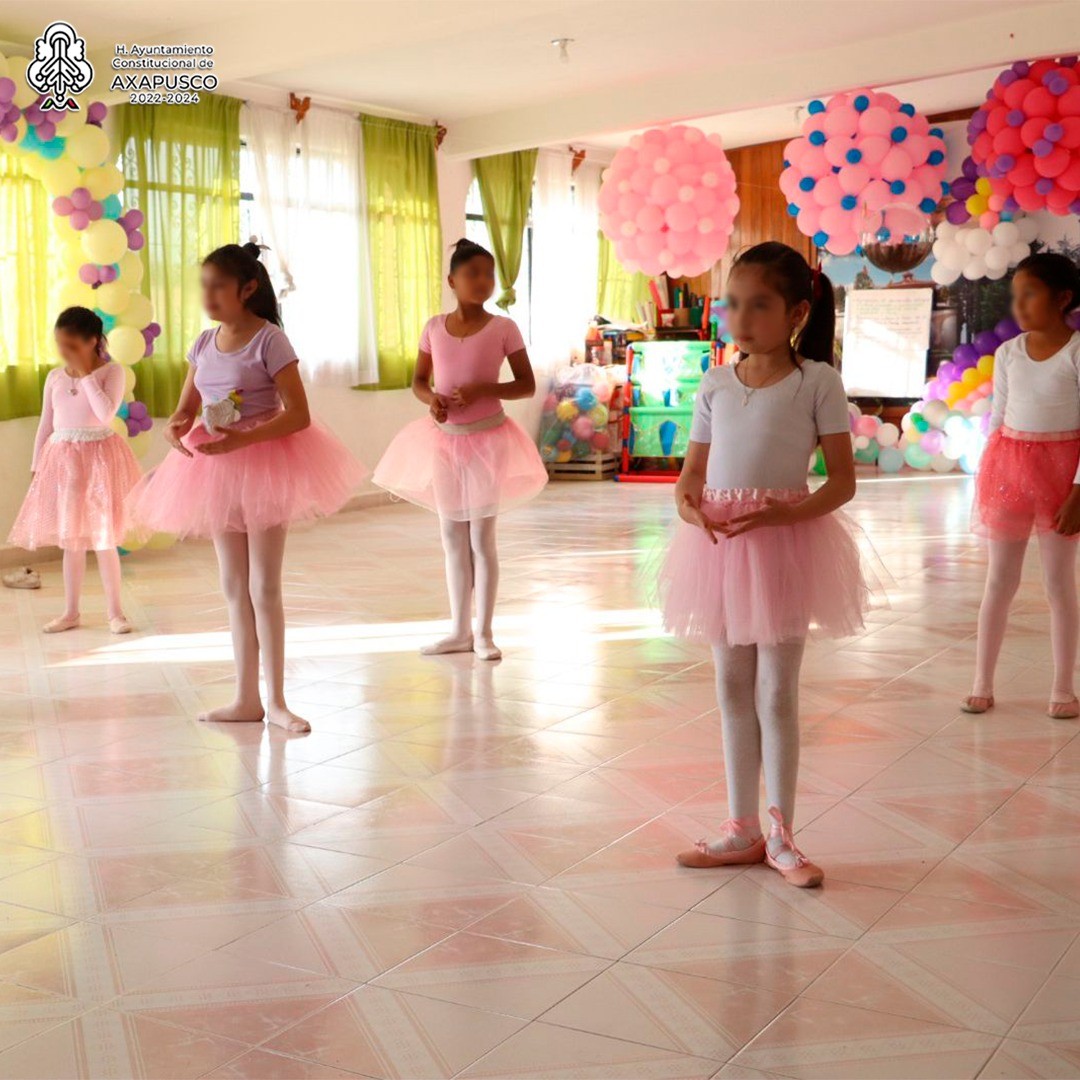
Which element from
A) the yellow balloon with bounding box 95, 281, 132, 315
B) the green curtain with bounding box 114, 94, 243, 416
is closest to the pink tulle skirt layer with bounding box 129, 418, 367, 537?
the yellow balloon with bounding box 95, 281, 132, 315

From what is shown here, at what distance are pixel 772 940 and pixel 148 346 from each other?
5834 millimetres

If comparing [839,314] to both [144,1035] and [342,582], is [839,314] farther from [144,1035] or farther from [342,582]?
[144,1035]

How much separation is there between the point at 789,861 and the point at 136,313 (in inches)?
212

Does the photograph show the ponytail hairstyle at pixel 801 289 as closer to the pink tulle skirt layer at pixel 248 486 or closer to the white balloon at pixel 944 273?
the pink tulle skirt layer at pixel 248 486

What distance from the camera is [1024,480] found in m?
3.83

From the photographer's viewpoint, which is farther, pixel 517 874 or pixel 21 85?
pixel 21 85

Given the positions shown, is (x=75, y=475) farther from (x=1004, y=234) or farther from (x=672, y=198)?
(x=1004, y=234)

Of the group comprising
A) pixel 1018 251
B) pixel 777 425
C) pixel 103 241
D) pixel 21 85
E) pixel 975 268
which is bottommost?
Result: pixel 777 425

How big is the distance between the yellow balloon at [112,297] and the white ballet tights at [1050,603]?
474 centimetres

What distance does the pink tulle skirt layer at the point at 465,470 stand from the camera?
4.67m

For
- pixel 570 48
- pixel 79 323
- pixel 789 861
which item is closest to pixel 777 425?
pixel 789 861

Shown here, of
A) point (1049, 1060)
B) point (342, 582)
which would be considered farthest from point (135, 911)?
point (342, 582)

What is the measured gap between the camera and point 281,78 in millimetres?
8891

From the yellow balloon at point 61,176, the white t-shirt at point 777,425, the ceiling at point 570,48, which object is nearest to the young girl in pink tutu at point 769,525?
the white t-shirt at point 777,425
